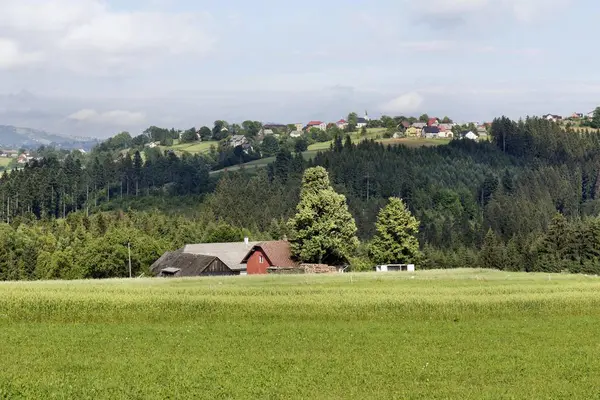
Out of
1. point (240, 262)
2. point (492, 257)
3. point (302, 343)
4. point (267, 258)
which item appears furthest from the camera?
point (492, 257)

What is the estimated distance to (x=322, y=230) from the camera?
4035 inches

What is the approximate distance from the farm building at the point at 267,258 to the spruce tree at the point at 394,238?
1287 centimetres

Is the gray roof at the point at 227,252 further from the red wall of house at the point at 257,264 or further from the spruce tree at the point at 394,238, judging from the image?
the spruce tree at the point at 394,238

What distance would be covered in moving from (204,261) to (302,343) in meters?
69.5

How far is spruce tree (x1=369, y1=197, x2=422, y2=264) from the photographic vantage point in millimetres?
107562

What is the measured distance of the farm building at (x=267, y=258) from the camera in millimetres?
103562

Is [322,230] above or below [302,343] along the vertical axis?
below

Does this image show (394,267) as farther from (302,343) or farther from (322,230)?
(302,343)

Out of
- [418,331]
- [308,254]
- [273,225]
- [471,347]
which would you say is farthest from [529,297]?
[273,225]

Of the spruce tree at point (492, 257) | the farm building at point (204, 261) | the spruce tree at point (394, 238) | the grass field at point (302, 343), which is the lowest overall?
the spruce tree at point (492, 257)

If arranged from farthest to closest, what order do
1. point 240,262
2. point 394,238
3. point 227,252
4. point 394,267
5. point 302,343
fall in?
point 227,252 < point 240,262 < point 394,238 < point 394,267 < point 302,343

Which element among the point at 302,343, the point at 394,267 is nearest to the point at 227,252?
the point at 394,267

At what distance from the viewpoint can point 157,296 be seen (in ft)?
173

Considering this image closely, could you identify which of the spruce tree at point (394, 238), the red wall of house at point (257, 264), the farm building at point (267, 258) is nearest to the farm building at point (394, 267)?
the spruce tree at point (394, 238)
